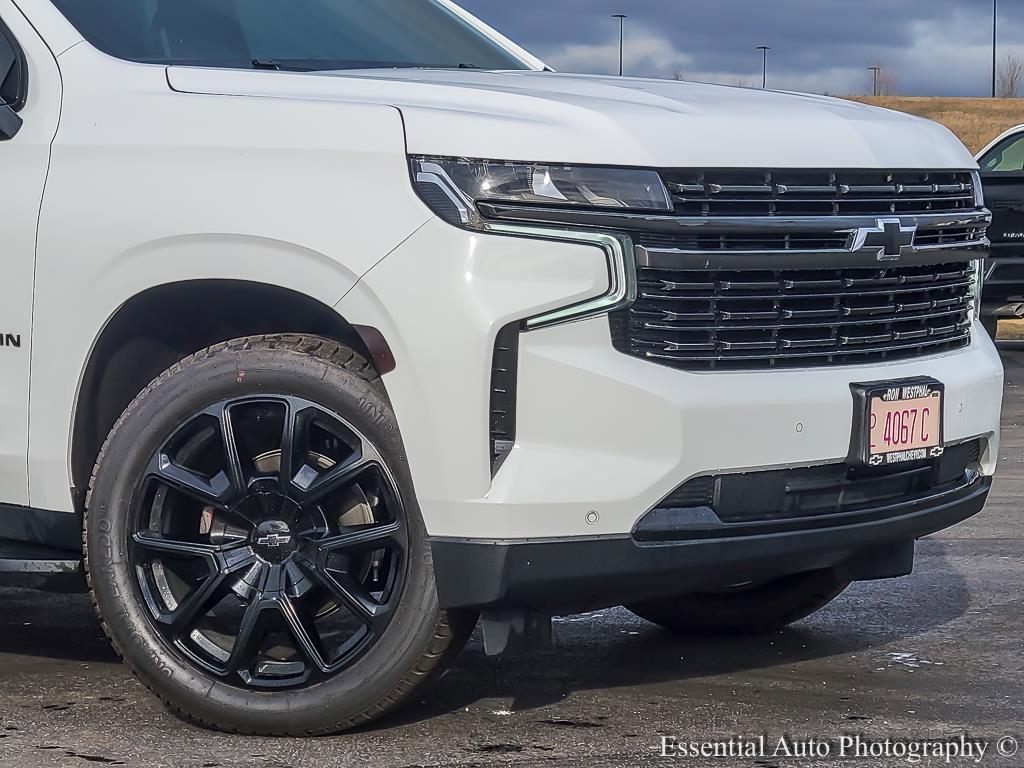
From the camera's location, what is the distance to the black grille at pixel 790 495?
3.51 meters

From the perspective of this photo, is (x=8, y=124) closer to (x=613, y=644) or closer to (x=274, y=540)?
(x=274, y=540)

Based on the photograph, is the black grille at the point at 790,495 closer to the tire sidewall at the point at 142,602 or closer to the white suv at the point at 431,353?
the white suv at the point at 431,353

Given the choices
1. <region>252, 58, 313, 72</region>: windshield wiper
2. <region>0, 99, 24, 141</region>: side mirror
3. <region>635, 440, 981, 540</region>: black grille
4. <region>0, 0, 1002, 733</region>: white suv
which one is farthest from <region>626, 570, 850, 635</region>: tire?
<region>0, 99, 24, 141</region>: side mirror

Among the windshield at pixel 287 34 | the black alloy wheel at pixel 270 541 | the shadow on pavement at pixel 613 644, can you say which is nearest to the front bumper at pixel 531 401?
the black alloy wheel at pixel 270 541

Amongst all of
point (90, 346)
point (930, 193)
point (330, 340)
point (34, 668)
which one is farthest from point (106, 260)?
point (930, 193)

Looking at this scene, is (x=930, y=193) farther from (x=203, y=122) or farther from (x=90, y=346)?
(x=90, y=346)

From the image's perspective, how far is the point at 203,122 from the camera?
368cm

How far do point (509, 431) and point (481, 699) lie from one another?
1016 mm

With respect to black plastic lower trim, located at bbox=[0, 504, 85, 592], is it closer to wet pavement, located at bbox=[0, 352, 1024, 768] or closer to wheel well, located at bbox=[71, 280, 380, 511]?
wheel well, located at bbox=[71, 280, 380, 511]

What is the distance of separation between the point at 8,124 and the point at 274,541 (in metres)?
1.20

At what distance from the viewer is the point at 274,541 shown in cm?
373

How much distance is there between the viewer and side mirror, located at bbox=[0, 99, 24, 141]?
3.94 m

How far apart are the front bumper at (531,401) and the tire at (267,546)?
7.1 inches

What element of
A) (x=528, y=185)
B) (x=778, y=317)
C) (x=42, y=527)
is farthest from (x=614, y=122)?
(x=42, y=527)
